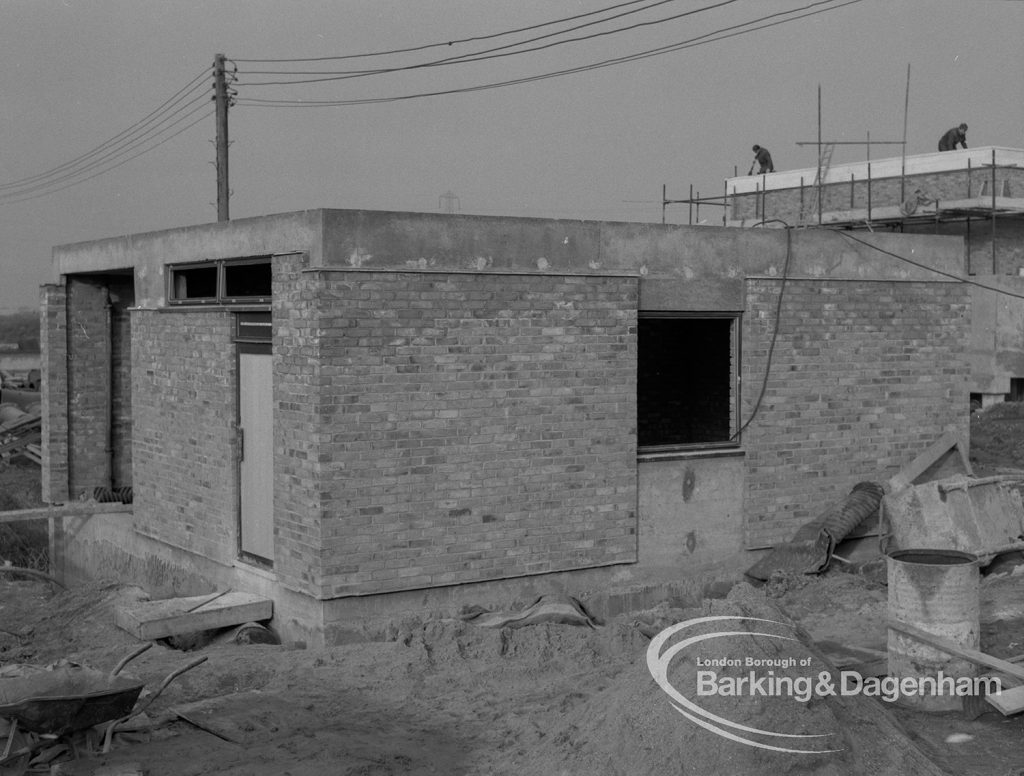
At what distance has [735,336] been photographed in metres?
10.7

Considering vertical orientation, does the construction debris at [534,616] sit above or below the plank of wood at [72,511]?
below

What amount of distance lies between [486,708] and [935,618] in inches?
119

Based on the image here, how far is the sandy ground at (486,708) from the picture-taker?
19.2 ft

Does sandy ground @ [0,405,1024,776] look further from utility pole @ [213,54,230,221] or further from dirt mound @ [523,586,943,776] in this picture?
utility pole @ [213,54,230,221]

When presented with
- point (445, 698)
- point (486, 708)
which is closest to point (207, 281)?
point (445, 698)

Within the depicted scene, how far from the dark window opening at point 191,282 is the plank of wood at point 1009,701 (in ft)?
25.4

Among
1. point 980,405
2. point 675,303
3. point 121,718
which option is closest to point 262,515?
point 121,718

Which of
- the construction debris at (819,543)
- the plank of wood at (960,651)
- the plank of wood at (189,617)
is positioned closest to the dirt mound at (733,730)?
the plank of wood at (960,651)

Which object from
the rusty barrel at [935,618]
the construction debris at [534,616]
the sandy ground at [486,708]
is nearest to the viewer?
the sandy ground at [486,708]

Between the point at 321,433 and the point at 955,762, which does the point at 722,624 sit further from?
the point at 321,433

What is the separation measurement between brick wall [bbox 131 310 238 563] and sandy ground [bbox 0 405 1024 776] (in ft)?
4.03

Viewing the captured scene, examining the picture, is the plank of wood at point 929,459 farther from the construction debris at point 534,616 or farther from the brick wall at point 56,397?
the brick wall at point 56,397

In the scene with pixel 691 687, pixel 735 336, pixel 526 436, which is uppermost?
pixel 735 336

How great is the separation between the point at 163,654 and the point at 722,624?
4929 millimetres
